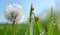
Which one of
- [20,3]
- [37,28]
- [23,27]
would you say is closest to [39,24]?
[37,28]

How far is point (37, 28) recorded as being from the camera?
1.42 metres

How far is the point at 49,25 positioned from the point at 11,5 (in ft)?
1.38

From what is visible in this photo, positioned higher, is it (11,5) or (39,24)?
(11,5)

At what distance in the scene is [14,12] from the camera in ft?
4.61

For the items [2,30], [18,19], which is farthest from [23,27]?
[2,30]

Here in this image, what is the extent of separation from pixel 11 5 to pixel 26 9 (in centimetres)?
15

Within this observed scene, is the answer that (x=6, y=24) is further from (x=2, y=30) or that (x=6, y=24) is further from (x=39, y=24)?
(x=39, y=24)

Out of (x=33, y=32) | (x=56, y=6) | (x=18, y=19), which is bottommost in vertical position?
(x=33, y=32)

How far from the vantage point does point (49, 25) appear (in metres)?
1.44

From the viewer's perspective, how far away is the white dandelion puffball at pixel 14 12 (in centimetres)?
140

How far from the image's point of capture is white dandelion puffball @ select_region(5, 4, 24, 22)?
1404mm

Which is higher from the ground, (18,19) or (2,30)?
(18,19)

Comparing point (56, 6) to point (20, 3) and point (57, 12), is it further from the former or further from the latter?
point (20, 3)

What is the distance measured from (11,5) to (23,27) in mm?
244
